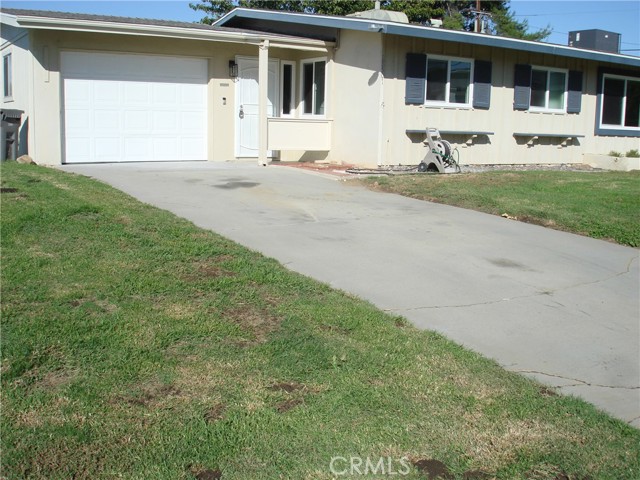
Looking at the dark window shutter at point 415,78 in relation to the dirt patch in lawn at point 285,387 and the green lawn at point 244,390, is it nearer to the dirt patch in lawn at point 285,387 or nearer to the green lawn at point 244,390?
the green lawn at point 244,390

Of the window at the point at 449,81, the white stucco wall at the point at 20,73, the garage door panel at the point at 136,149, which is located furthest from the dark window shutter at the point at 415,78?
the white stucco wall at the point at 20,73

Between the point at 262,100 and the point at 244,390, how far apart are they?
41.1 feet

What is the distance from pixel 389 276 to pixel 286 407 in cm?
326

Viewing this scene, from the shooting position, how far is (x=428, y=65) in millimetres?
16578

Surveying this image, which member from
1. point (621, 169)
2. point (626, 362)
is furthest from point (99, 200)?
point (621, 169)

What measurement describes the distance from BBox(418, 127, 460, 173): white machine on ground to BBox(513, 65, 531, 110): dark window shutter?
3945mm

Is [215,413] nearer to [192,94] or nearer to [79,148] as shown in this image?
[79,148]

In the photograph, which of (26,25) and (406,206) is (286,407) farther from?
(26,25)

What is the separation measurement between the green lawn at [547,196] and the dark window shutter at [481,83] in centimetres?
296

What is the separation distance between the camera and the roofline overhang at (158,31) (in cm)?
1367

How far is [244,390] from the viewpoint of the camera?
4180 mm

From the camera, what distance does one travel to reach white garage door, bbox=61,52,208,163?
49.6 feet

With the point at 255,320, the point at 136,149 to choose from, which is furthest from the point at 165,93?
the point at 255,320

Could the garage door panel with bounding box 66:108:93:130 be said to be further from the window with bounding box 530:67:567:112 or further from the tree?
the tree
